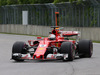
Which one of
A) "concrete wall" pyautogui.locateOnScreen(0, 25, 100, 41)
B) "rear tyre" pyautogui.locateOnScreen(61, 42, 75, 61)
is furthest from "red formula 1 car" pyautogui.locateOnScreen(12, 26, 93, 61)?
"concrete wall" pyautogui.locateOnScreen(0, 25, 100, 41)

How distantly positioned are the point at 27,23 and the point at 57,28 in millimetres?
27413

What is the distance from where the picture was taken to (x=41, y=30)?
1586 inches

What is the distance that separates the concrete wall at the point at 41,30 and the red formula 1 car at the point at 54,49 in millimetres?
13586

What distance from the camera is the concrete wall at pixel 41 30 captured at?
31031 millimetres

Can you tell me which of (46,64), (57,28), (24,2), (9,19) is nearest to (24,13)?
(24,2)

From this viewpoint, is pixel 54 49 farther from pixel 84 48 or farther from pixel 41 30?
pixel 41 30

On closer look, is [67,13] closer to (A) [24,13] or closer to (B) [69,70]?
(A) [24,13]

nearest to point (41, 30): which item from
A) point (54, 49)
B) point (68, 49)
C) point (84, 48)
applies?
point (84, 48)

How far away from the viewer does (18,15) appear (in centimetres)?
4725

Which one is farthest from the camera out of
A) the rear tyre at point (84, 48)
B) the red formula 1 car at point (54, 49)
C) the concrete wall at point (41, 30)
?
the concrete wall at point (41, 30)

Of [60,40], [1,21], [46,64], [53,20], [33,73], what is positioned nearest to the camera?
[33,73]

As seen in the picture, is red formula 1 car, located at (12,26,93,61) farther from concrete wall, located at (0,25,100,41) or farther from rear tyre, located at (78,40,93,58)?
concrete wall, located at (0,25,100,41)

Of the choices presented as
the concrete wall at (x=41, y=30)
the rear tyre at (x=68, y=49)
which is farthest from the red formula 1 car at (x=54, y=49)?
the concrete wall at (x=41, y=30)

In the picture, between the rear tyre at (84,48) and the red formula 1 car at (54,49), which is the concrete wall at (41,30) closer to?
the rear tyre at (84,48)
